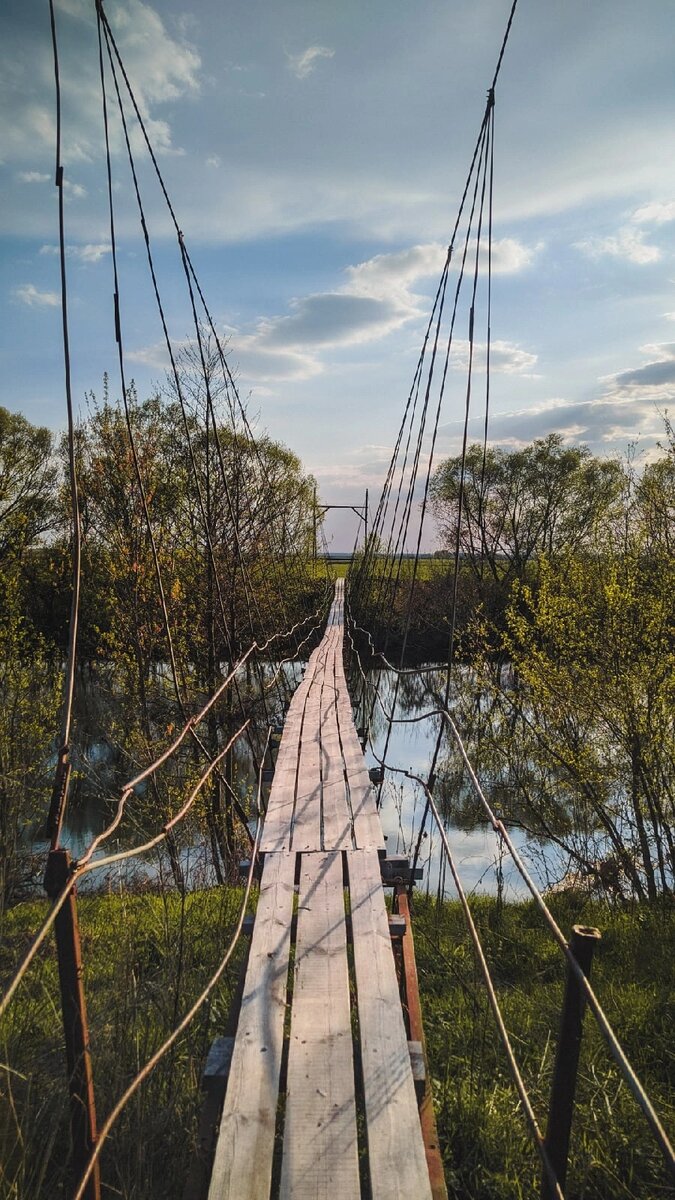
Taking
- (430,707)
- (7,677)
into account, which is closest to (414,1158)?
(7,677)

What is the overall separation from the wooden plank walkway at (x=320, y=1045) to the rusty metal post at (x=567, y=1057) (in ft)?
0.98

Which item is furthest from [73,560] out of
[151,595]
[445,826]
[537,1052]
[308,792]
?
[445,826]

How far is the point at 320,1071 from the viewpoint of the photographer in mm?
1722

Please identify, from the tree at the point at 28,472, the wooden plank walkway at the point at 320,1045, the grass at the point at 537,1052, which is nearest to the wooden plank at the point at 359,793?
the wooden plank walkway at the point at 320,1045

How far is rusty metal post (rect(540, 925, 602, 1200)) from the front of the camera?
4.08 feet

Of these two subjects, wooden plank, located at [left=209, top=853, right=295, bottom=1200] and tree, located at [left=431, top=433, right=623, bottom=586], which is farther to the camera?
tree, located at [left=431, top=433, right=623, bottom=586]

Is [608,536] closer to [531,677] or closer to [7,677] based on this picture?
[531,677]

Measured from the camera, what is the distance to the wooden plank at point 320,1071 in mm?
1435

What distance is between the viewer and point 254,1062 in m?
1.73

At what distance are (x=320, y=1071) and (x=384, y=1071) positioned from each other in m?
0.17

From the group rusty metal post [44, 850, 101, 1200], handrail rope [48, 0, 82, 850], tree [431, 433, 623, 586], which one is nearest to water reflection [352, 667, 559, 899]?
handrail rope [48, 0, 82, 850]

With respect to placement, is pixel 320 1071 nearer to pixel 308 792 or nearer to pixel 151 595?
pixel 308 792

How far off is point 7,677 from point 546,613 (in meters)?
6.83

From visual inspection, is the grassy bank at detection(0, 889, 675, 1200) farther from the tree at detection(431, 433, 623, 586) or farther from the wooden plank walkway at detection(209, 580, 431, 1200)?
the tree at detection(431, 433, 623, 586)
